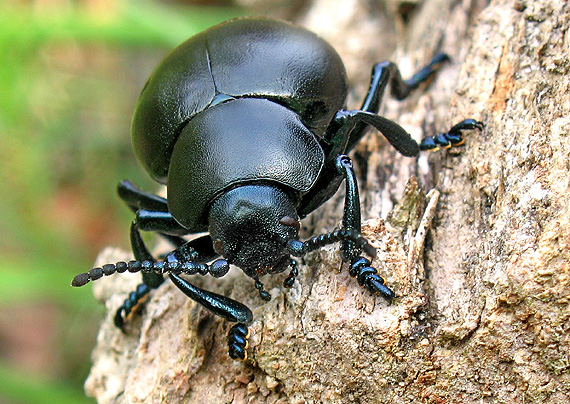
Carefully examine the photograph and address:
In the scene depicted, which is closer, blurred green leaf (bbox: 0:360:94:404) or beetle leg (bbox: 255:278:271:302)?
beetle leg (bbox: 255:278:271:302)

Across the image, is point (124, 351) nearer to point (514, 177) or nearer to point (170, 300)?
point (170, 300)

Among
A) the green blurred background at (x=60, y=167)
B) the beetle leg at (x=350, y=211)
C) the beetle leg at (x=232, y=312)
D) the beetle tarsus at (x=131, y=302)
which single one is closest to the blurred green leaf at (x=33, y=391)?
the green blurred background at (x=60, y=167)

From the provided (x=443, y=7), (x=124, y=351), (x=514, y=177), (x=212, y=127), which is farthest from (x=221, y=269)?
(x=443, y=7)

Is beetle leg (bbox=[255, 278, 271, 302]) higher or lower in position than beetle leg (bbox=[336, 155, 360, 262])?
lower

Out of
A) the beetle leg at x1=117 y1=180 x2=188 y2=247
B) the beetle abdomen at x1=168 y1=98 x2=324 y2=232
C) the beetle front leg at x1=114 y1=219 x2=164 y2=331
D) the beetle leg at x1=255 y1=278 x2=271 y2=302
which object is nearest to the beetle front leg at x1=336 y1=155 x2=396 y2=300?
the beetle abdomen at x1=168 y1=98 x2=324 y2=232

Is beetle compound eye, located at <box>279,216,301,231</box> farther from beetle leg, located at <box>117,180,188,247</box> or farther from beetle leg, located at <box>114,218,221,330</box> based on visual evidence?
beetle leg, located at <box>117,180,188,247</box>

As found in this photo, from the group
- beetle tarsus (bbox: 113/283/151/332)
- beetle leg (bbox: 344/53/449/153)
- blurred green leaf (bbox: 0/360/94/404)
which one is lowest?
blurred green leaf (bbox: 0/360/94/404)

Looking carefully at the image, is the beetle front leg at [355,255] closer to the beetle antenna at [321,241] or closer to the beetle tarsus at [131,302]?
the beetle antenna at [321,241]

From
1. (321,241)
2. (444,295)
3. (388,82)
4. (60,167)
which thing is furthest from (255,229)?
(60,167)

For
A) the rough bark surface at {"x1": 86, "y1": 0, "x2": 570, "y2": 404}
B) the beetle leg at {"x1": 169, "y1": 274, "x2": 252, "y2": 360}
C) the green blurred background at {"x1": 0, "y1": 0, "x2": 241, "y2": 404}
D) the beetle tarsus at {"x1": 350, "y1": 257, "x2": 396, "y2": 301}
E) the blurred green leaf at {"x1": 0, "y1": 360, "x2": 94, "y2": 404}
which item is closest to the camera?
the rough bark surface at {"x1": 86, "y1": 0, "x2": 570, "y2": 404}
